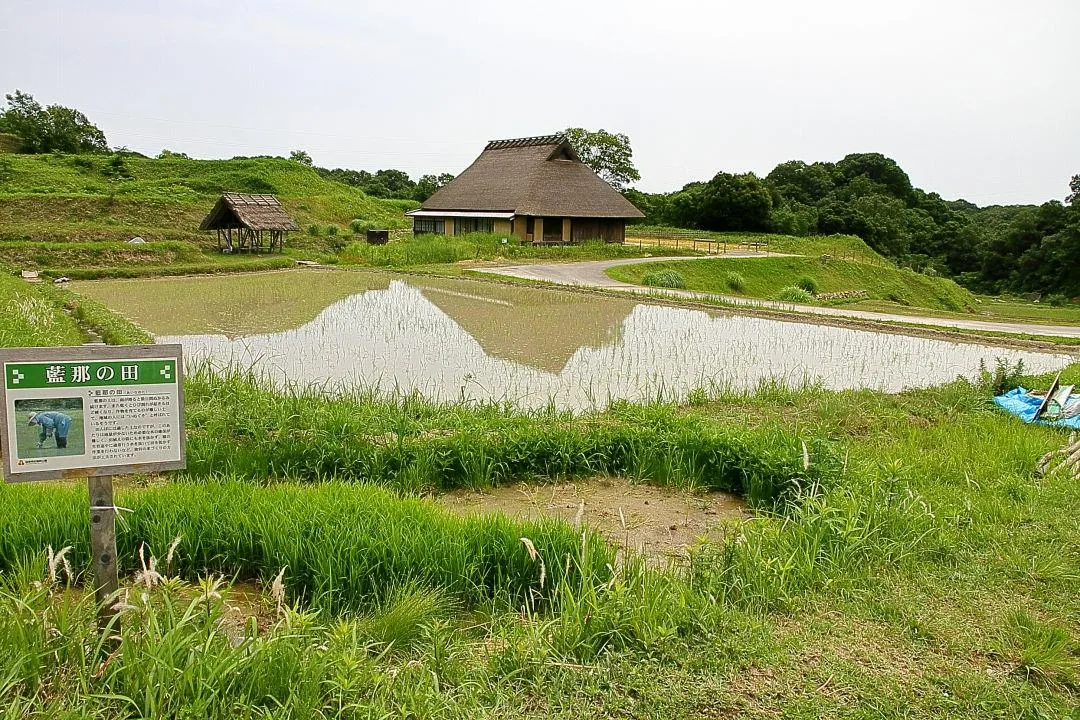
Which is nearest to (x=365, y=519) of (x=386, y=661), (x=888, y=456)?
(x=386, y=661)

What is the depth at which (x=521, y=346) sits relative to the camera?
10.0m

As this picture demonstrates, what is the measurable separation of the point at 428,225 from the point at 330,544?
27705mm

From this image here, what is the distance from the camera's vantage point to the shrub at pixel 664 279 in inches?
744

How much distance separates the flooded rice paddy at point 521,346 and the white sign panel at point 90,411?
378 centimetres

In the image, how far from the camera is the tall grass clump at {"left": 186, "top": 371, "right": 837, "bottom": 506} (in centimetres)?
502

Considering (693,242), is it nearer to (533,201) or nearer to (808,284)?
(808,284)

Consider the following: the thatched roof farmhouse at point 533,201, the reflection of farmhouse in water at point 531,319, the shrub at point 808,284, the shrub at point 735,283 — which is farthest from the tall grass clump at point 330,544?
the thatched roof farmhouse at point 533,201

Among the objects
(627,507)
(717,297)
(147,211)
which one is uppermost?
(147,211)

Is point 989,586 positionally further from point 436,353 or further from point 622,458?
point 436,353

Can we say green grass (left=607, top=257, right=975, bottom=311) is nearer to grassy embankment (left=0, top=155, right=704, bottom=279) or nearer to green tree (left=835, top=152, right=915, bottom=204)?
grassy embankment (left=0, top=155, right=704, bottom=279)

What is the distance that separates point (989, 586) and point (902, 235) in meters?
40.3

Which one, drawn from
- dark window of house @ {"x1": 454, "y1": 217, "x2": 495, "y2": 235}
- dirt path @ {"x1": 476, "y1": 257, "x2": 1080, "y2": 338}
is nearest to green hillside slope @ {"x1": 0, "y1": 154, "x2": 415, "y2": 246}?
dark window of house @ {"x1": 454, "y1": 217, "x2": 495, "y2": 235}

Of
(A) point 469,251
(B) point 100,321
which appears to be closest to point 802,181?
(A) point 469,251

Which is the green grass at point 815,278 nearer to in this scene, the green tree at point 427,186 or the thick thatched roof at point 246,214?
the thick thatched roof at point 246,214
